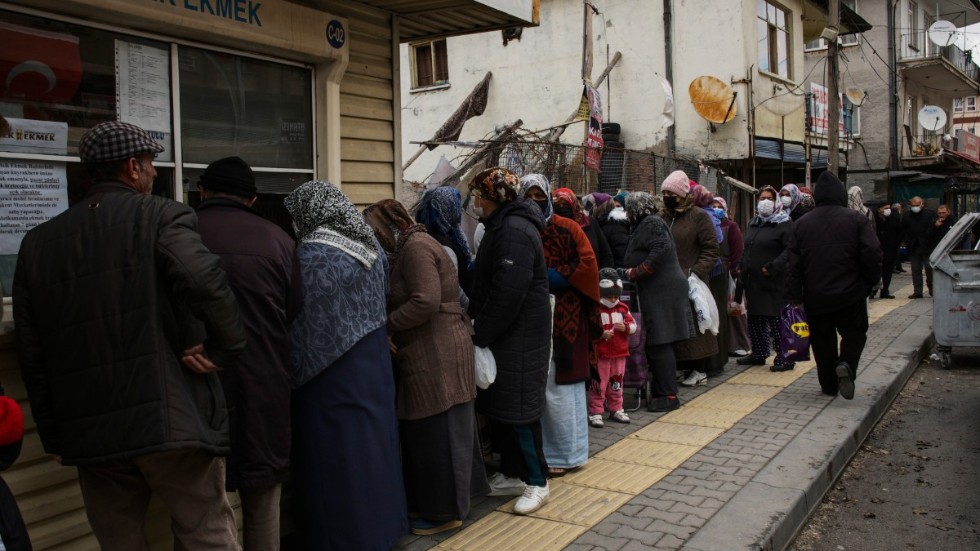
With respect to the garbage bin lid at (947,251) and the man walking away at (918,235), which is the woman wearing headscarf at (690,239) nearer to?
the garbage bin lid at (947,251)

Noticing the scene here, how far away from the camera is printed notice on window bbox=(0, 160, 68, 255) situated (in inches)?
140

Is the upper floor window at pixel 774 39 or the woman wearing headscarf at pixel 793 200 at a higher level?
the upper floor window at pixel 774 39

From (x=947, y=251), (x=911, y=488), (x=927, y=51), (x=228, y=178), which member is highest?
(x=927, y=51)

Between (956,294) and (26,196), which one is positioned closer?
(26,196)

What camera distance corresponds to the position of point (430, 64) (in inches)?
851

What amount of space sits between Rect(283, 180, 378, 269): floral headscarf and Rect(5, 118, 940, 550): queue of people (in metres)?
0.01

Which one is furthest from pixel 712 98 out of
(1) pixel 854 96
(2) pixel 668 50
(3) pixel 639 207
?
(3) pixel 639 207

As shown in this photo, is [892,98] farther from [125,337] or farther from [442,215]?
[125,337]

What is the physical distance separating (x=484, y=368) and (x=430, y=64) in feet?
60.0

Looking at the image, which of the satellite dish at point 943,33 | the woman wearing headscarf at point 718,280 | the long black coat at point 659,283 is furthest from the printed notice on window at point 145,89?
the satellite dish at point 943,33

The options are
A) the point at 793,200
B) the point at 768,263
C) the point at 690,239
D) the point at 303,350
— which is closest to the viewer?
the point at 303,350

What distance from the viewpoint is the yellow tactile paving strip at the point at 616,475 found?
14.0 ft

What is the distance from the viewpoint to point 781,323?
8.33 m

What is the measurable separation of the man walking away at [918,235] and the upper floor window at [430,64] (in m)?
11.8
